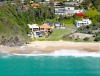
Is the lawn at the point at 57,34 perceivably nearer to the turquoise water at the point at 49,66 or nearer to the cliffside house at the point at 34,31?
the cliffside house at the point at 34,31

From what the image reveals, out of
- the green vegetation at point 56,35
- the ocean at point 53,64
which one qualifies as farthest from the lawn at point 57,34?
the ocean at point 53,64

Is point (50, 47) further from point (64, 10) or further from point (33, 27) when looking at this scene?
point (64, 10)

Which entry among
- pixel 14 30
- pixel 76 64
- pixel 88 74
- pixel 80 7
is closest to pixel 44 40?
pixel 14 30

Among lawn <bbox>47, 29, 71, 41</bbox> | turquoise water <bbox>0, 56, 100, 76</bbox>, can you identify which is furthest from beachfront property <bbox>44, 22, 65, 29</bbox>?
turquoise water <bbox>0, 56, 100, 76</bbox>

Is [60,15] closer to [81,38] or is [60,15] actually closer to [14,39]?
[81,38]

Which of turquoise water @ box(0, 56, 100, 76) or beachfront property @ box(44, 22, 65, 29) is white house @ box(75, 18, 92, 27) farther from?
turquoise water @ box(0, 56, 100, 76)

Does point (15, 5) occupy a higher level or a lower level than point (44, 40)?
higher
